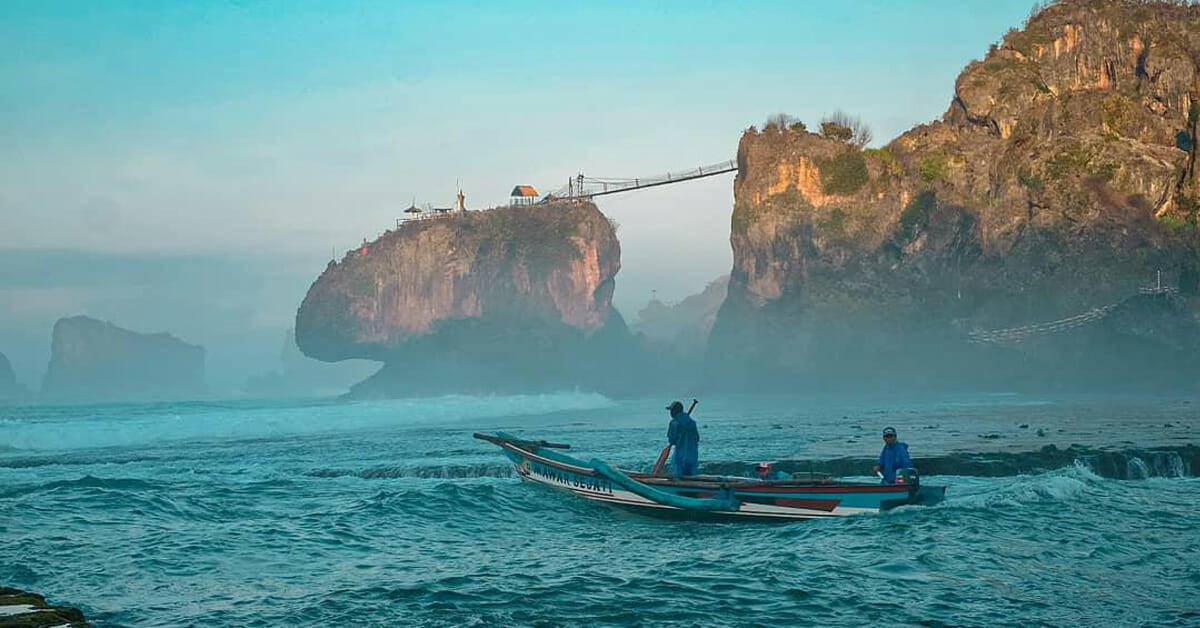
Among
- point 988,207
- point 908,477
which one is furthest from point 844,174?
point 908,477

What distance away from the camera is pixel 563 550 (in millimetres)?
16547

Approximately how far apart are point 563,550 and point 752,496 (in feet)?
12.0

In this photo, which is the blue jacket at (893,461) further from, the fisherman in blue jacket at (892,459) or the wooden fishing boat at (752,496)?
the wooden fishing boat at (752,496)

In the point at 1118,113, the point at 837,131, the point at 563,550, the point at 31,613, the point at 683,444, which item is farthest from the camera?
the point at 837,131

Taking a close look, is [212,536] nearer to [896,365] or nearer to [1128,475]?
[1128,475]

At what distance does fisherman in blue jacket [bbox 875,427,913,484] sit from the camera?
17875 mm

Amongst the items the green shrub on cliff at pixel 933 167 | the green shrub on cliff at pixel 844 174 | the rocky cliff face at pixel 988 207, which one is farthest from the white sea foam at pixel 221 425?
the green shrub on cliff at pixel 933 167

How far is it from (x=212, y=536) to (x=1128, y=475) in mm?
19834

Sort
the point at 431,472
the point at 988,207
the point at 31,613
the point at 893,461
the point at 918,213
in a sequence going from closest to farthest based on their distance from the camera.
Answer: the point at 31,613 < the point at 893,461 < the point at 431,472 < the point at 988,207 < the point at 918,213

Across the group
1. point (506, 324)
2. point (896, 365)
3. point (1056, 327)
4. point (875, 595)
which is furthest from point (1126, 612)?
point (506, 324)

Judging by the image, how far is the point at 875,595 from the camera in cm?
1266

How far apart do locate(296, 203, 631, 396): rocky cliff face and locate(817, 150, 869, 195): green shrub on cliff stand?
136 feet

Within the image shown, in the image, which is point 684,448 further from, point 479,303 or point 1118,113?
point 479,303

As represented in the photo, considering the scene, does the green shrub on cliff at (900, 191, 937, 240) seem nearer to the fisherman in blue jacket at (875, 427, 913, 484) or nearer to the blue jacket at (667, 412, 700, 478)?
the blue jacket at (667, 412, 700, 478)
